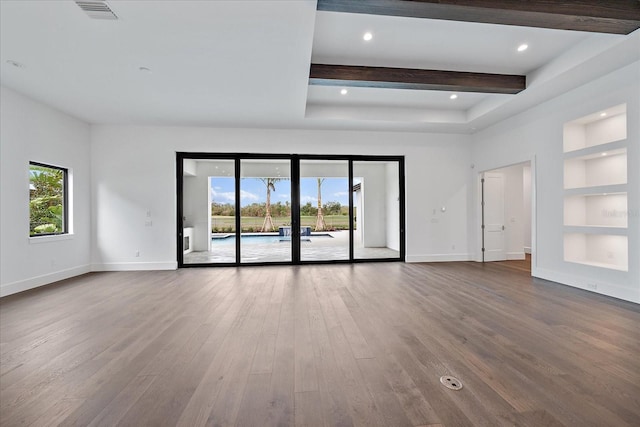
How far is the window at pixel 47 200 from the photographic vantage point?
513 cm

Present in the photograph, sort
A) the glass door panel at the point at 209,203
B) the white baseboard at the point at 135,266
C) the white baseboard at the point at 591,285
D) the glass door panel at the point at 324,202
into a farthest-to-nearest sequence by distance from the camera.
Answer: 1. the glass door panel at the point at 324,202
2. the glass door panel at the point at 209,203
3. the white baseboard at the point at 135,266
4. the white baseboard at the point at 591,285

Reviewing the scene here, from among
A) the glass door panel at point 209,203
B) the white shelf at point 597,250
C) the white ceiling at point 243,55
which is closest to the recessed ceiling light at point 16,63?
the white ceiling at point 243,55

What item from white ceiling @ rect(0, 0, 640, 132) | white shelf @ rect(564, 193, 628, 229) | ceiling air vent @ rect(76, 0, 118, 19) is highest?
white ceiling @ rect(0, 0, 640, 132)

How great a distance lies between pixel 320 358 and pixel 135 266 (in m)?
5.67

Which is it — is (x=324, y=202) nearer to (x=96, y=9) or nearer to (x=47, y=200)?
(x=96, y=9)

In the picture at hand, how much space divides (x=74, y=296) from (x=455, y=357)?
5.09m

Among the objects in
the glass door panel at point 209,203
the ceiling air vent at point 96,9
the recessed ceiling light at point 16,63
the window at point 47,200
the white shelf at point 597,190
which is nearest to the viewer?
the ceiling air vent at point 96,9

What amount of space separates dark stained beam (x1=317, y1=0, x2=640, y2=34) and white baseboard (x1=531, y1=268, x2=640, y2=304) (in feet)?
10.5

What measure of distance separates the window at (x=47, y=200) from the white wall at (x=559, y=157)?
881 centimetres

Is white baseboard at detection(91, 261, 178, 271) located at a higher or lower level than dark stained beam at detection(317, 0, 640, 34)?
lower

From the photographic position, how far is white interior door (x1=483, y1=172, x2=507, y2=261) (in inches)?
288

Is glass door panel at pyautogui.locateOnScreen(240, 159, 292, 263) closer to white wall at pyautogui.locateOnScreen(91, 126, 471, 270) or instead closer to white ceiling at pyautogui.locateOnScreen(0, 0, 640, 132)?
white wall at pyautogui.locateOnScreen(91, 126, 471, 270)

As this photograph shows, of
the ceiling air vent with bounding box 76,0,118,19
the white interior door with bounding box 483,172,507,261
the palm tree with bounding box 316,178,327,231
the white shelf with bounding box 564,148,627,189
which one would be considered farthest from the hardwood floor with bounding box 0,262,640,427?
the ceiling air vent with bounding box 76,0,118,19

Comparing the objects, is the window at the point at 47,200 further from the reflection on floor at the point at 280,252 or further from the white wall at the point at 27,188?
the reflection on floor at the point at 280,252
